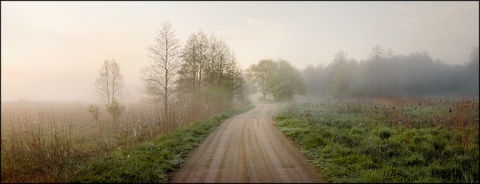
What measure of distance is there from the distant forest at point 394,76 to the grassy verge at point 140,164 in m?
12.7

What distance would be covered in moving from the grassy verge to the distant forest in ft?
41.7

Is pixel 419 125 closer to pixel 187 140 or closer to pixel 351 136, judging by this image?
pixel 351 136

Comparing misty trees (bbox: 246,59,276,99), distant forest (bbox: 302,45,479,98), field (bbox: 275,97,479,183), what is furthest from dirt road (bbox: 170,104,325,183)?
misty trees (bbox: 246,59,276,99)

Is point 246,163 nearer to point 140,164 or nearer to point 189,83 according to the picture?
point 140,164

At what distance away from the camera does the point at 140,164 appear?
32.7 ft

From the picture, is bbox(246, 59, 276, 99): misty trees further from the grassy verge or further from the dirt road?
the grassy verge

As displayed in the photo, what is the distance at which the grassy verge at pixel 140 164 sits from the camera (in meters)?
8.85

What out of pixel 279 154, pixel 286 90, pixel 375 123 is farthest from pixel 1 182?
pixel 286 90

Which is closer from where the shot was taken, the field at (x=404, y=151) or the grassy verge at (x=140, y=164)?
the grassy verge at (x=140, y=164)

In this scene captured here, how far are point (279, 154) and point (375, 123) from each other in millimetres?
10813

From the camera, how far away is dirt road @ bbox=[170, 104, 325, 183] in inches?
347

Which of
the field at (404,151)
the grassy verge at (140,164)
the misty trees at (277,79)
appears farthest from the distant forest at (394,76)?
the grassy verge at (140,164)

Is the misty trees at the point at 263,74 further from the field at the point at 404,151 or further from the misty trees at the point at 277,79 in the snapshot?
the field at the point at 404,151

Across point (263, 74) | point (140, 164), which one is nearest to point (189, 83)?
point (140, 164)
